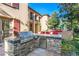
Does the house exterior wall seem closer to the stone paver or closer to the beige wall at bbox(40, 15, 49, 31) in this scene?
the beige wall at bbox(40, 15, 49, 31)

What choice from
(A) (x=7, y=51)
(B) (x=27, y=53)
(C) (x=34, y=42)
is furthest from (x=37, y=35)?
(A) (x=7, y=51)

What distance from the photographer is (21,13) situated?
8.81 feet

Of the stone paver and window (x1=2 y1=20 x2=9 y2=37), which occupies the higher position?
window (x1=2 y1=20 x2=9 y2=37)

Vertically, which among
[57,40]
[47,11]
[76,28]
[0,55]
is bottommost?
[0,55]

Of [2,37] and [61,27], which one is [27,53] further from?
[61,27]

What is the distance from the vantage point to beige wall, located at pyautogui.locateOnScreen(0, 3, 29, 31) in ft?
8.61

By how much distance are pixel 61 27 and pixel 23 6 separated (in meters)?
0.59

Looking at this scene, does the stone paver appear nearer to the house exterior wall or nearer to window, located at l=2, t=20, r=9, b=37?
the house exterior wall

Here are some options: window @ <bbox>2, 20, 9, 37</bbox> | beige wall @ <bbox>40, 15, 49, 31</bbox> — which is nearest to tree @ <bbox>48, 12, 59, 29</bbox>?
beige wall @ <bbox>40, 15, 49, 31</bbox>

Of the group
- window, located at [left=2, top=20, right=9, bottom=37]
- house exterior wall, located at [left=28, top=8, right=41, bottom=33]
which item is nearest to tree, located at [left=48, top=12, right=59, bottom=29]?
house exterior wall, located at [left=28, top=8, right=41, bottom=33]

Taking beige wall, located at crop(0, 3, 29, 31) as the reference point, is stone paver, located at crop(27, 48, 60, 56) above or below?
below

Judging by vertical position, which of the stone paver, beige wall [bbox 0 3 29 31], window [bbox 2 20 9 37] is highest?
beige wall [bbox 0 3 29 31]

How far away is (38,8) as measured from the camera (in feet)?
8.70

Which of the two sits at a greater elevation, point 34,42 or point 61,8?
point 61,8
